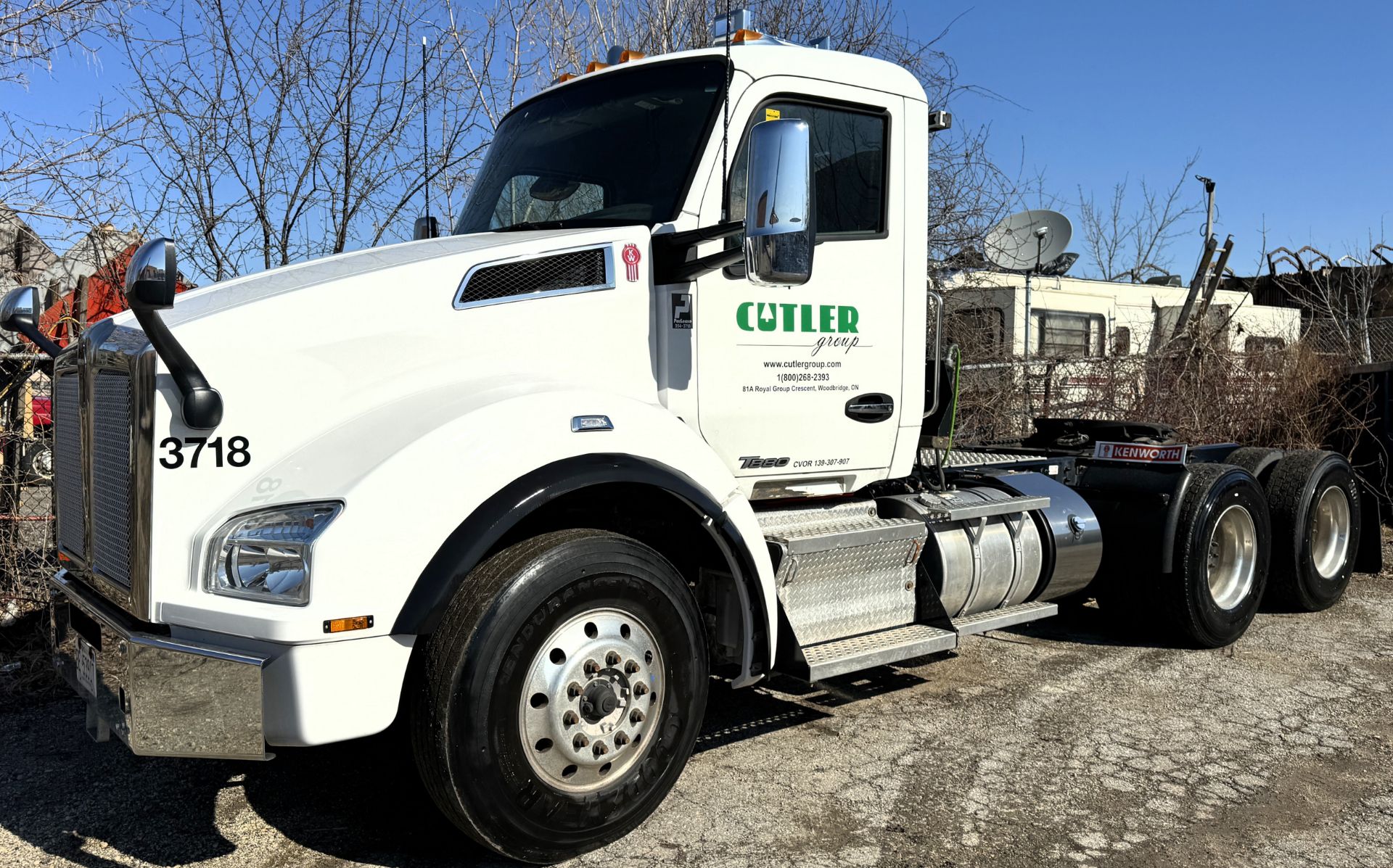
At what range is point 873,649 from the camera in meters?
Answer: 4.57

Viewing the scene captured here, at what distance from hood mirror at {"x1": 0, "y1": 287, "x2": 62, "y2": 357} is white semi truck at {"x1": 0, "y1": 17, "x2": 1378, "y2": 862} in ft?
0.06

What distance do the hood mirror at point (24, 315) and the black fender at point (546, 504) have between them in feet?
6.84

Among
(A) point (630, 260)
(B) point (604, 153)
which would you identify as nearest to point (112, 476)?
(A) point (630, 260)

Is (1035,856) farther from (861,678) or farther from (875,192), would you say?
(875,192)

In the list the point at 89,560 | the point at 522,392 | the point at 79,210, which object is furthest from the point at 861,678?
the point at 79,210

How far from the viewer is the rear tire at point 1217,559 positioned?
20.6 feet

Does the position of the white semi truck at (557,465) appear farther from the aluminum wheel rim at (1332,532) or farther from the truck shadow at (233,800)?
the aluminum wheel rim at (1332,532)

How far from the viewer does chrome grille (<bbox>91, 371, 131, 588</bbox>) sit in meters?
3.29

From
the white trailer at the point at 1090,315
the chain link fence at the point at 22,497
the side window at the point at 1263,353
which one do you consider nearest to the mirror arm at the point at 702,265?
the chain link fence at the point at 22,497

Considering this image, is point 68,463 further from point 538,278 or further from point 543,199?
point 543,199

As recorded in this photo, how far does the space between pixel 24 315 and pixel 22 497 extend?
2.10m

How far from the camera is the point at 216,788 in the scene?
4.16m

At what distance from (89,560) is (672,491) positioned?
194cm

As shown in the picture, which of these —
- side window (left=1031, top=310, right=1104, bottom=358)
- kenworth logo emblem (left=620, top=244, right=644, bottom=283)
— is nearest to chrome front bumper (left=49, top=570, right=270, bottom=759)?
kenworth logo emblem (left=620, top=244, right=644, bottom=283)
